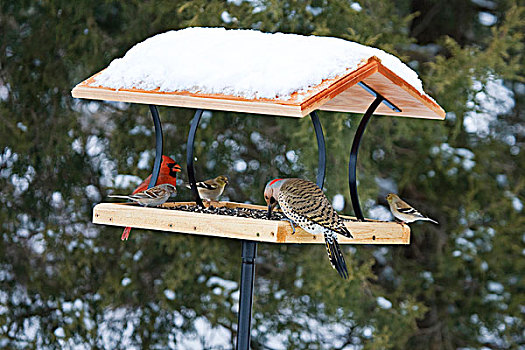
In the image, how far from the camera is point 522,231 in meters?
4.04

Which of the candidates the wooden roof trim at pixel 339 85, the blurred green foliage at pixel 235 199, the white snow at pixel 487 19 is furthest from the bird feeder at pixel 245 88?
the white snow at pixel 487 19

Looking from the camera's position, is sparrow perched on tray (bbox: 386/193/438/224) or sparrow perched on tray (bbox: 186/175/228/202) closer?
sparrow perched on tray (bbox: 386/193/438/224)

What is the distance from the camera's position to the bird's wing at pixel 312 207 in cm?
189

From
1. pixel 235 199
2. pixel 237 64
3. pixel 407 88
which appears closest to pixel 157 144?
pixel 237 64

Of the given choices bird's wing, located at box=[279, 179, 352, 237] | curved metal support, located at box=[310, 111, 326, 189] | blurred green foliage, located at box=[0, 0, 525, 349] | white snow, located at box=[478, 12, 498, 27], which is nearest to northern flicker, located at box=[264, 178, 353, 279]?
bird's wing, located at box=[279, 179, 352, 237]

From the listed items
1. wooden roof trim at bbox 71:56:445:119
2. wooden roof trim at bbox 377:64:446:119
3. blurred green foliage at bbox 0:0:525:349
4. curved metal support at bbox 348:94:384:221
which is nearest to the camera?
wooden roof trim at bbox 71:56:445:119

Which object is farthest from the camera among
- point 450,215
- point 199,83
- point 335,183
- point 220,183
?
point 450,215

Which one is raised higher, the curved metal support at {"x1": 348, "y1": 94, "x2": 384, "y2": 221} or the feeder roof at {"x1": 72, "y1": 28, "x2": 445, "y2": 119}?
the feeder roof at {"x1": 72, "y1": 28, "x2": 445, "y2": 119}

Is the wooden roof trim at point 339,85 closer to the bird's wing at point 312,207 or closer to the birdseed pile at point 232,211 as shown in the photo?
the bird's wing at point 312,207

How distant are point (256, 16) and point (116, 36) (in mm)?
884

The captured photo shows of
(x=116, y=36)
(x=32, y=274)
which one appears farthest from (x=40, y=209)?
(x=116, y=36)

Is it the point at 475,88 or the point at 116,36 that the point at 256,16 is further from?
the point at 475,88

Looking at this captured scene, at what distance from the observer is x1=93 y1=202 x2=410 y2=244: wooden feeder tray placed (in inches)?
74.2

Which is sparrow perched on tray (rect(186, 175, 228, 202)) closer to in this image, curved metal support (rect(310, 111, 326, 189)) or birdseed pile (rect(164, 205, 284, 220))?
birdseed pile (rect(164, 205, 284, 220))
